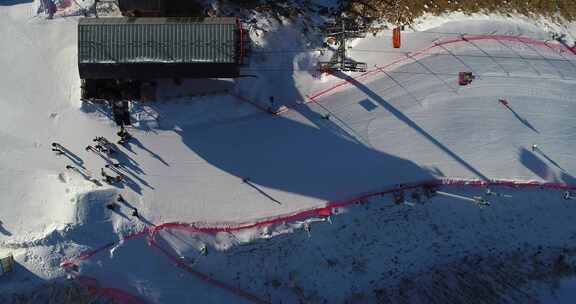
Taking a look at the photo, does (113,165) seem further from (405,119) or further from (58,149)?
(405,119)

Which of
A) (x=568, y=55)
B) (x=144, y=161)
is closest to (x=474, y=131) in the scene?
(x=568, y=55)

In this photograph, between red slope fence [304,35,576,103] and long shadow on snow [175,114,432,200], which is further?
red slope fence [304,35,576,103]

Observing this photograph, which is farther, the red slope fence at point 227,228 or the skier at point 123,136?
the skier at point 123,136

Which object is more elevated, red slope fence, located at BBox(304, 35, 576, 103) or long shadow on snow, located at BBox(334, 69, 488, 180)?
red slope fence, located at BBox(304, 35, 576, 103)

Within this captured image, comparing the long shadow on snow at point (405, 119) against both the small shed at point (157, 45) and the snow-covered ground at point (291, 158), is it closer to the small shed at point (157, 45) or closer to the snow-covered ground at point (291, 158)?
the snow-covered ground at point (291, 158)

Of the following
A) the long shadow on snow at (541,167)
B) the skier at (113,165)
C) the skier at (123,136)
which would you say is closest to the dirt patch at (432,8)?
the long shadow on snow at (541,167)

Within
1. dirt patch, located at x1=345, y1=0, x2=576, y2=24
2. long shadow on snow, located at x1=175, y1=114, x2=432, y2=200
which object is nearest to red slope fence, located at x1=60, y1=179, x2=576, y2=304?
long shadow on snow, located at x1=175, y1=114, x2=432, y2=200

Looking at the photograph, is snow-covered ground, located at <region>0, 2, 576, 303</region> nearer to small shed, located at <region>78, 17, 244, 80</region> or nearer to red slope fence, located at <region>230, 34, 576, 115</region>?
red slope fence, located at <region>230, 34, 576, 115</region>

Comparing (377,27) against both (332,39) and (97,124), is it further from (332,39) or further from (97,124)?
(97,124)
